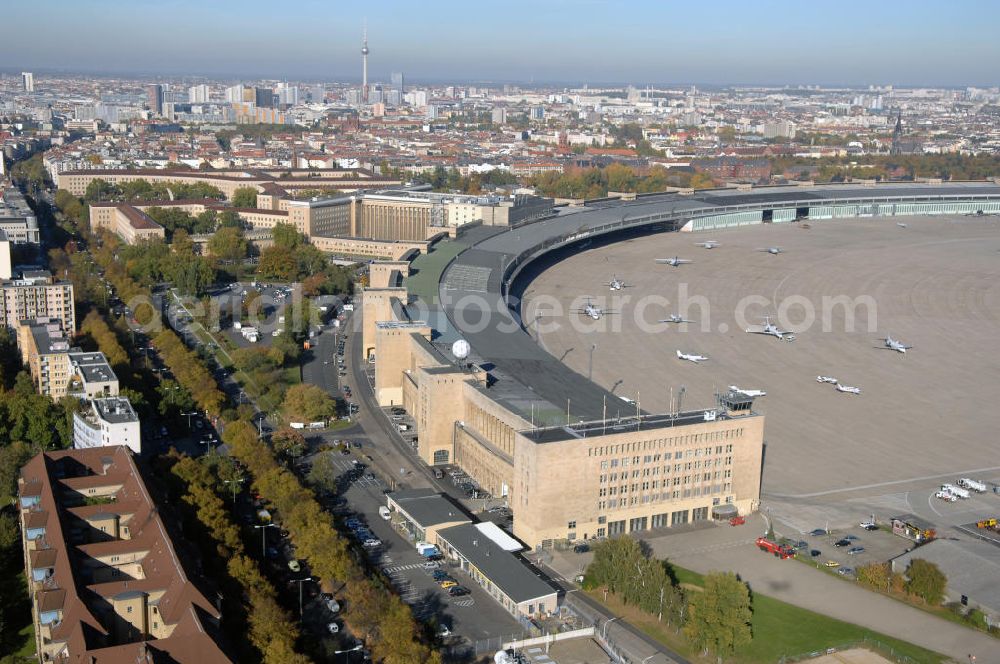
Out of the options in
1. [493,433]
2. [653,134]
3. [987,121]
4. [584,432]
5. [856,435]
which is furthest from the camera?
[987,121]

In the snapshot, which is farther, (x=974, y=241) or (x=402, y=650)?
(x=974, y=241)

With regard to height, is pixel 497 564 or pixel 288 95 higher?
pixel 288 95

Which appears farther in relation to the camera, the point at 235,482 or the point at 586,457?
the point at 235,482

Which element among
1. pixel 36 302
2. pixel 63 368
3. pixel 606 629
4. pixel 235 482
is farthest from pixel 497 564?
pixel 36 302

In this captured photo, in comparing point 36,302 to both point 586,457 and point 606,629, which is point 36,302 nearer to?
point 586,457

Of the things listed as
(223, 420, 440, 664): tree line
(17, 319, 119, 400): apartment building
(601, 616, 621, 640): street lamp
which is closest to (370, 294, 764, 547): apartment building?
(601, 616, 621, 640): street lamp

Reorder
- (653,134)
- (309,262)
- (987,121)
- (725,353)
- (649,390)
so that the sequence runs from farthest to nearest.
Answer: (987,121), (653,134), (309,262), (725,353), (649,390)

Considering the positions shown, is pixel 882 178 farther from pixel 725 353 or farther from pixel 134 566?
pixel 134 566

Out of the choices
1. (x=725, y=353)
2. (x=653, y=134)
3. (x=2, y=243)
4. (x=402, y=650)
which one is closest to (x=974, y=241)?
(x=725, y=353)
